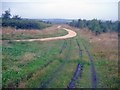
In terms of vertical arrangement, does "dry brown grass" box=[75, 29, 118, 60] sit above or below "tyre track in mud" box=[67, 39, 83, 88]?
above

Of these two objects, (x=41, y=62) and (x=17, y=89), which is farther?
(x=41, y=62)

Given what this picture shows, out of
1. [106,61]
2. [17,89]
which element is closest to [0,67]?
[17,89]

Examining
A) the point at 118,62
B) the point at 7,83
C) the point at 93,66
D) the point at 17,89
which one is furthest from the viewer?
the point at 118,62

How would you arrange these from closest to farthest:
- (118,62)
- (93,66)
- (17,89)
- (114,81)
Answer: (17,89) → (114,81) → (93,66) → (118,62)

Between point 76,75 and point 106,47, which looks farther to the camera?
point 106,47

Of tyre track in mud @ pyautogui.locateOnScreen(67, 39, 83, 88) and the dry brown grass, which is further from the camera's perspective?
the dry brown grass

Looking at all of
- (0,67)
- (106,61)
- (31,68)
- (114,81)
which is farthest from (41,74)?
(106,61)

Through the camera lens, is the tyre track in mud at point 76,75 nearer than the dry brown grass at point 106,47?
Yes

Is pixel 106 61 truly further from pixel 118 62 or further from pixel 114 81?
pixel 114 81

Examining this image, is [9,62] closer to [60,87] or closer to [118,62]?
[60,87]

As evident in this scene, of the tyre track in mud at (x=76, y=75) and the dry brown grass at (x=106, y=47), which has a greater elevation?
the dry brown grass at (x=106, y=47)
